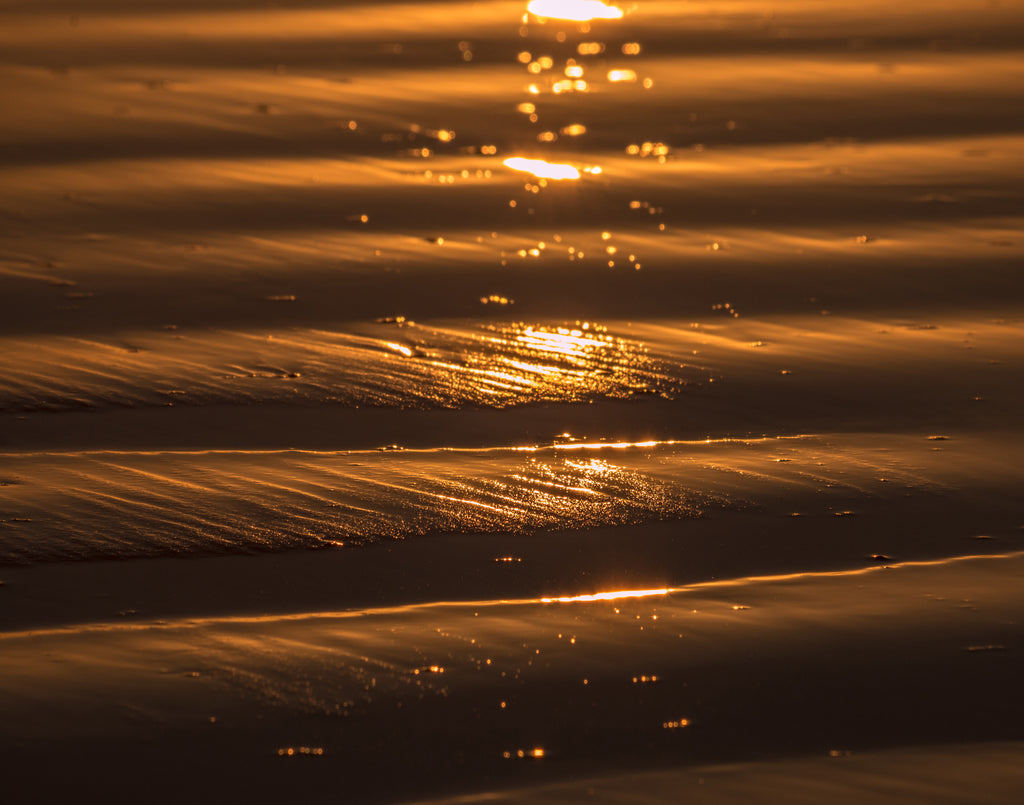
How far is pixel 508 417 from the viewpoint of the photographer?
10.5ft

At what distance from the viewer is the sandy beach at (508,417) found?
2209 mm

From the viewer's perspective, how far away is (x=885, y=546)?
2.73m

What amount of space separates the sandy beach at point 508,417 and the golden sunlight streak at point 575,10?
0.50 m

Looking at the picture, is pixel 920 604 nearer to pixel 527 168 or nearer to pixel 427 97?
pixel 527 168

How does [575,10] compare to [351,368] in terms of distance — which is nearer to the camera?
[351,368]

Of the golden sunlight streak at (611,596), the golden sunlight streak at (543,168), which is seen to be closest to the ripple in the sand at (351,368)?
the golden sunlight streak at (611,596)

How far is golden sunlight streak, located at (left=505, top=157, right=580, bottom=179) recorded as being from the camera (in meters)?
4.66

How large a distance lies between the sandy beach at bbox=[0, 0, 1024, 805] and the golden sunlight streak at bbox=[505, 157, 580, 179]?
0.02 meters

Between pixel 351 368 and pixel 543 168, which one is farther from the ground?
pixel 543 168

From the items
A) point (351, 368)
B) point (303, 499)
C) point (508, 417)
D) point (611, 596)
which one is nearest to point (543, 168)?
point (351, 368)

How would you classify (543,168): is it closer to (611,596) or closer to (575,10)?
(575,10)

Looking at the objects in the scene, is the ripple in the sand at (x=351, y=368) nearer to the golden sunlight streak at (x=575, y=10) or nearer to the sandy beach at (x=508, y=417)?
the sandy beach at (x=508, y=417)

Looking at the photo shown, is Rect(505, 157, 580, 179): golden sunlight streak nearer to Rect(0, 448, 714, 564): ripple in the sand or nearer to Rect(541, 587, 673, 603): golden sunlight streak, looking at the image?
Rect(0, 448, 714, 564): ripple in the sand

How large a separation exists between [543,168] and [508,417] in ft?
5.57
